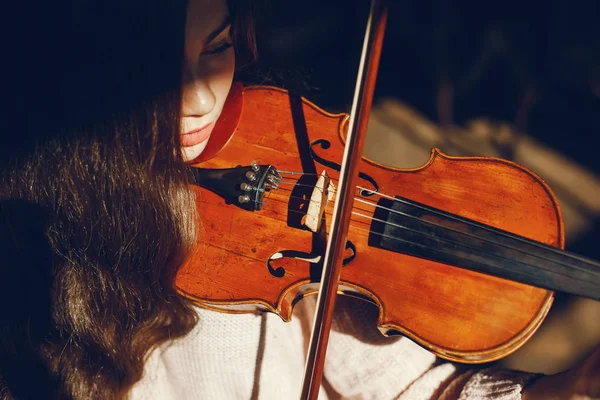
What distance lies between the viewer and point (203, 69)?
626 millimetres

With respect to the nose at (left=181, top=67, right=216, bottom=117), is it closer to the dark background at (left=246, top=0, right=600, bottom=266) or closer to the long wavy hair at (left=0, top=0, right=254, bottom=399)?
the long wavy hair at (left=0, top=0, right=254, bottom=399)

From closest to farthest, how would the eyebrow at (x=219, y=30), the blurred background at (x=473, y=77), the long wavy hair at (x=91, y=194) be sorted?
the long wavy hair at (x=91, y=194)
the eyebrow at (x=219, y=30)
the blurred background at (x=473, y=77)

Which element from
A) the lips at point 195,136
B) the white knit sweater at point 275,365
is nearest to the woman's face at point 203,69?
the lips at point 195,136

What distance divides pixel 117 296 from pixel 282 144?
39cm

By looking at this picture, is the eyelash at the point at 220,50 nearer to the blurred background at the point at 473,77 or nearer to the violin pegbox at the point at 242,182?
the violin pegbox at the point at 242,182

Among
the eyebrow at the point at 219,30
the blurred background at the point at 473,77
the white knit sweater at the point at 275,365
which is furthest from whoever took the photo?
the blurred background at the point at 473,77

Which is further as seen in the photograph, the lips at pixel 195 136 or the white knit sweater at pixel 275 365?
the white knit sweater at pixel 275 365

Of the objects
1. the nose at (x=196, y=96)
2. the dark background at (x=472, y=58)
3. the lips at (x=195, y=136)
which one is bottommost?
the lips at (x=195, y=136)

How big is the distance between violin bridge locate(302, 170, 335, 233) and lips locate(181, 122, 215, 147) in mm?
202

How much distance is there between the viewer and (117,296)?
0.71 meters

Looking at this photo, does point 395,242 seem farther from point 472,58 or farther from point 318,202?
point 472,58

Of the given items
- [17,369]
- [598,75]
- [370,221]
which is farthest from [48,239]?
[598,75]

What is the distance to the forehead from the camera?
57 centimetres

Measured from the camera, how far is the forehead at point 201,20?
57 centimetres
